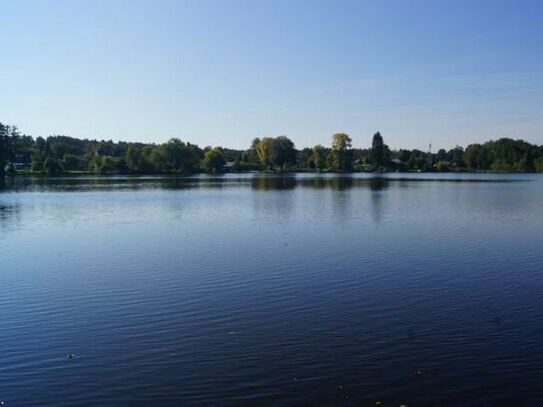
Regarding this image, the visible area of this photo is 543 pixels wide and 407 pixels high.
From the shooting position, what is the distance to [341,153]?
179625 millimetres

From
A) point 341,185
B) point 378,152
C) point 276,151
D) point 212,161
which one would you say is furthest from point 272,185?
point 378,152

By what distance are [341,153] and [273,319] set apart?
168510 millimetres

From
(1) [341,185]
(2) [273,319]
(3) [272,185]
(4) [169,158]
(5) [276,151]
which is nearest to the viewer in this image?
(2) [273,319]

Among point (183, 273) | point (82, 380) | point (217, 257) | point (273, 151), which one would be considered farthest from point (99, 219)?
point (273, 151)

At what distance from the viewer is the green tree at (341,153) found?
177000 millimetres

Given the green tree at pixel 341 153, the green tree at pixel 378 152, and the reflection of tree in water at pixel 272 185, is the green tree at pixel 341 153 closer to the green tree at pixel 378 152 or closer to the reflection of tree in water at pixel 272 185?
the green tree at pixel 378 152

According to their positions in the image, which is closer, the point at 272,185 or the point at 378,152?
the point at 272,185

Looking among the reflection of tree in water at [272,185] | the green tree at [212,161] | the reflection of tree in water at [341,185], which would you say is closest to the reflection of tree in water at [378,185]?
the reflection of tree in water at [341,185]

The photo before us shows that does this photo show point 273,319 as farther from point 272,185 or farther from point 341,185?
point 272,185

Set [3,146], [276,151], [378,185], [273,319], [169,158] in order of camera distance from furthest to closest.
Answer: [276,151] < [169,158] < [3,146] < [378,185] < [273,319]

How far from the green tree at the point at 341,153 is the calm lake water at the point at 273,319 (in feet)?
487

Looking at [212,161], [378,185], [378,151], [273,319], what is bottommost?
[273,319]

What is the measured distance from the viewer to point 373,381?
33.5 feet

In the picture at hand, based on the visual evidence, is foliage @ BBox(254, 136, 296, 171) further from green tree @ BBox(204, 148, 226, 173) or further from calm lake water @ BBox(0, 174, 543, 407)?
calm lake water @ BBox(0, 174, 543, 407)
